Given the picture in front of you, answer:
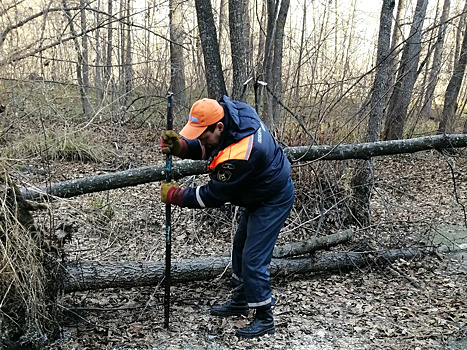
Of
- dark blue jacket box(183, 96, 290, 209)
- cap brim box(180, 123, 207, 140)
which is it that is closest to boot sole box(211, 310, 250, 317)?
dark blue jacket box(183, 96, 290, 209)

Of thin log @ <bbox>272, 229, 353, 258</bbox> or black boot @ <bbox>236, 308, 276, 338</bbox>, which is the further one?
thin log @ <bbox>272, 229, 353, 258</bbox>

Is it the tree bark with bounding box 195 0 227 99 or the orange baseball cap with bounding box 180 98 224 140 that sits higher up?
the tree bark with bounding box 195 0 227 99

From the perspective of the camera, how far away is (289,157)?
17.1ft

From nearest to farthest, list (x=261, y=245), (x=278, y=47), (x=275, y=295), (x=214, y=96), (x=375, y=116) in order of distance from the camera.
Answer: (x=261, y=245), (x=275, y=295), (x=214, y=96), (x=375, y=116), (x=278, y=47)

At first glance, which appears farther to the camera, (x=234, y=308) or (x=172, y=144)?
(x=234, y=308)

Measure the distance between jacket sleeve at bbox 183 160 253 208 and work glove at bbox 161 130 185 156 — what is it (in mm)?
431

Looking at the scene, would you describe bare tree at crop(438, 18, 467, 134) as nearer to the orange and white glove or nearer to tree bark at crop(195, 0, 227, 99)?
tree bark at crop(195, 0, 227, 99)

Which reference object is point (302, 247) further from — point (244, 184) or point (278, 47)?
point (278, 47)

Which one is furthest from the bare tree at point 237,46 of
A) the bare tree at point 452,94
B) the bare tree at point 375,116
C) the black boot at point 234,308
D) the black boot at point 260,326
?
the bare tree at point 452,94

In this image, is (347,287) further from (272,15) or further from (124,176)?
(272,15)

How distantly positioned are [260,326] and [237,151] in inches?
62.4

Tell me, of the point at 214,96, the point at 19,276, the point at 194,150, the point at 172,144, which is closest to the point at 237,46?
the point at 214,96

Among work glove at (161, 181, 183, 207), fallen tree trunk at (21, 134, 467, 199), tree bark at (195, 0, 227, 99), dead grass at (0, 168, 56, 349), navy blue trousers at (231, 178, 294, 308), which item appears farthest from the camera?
tree bark at (195, 0, 227, 99)

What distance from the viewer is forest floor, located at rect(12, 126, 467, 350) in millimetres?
3576
